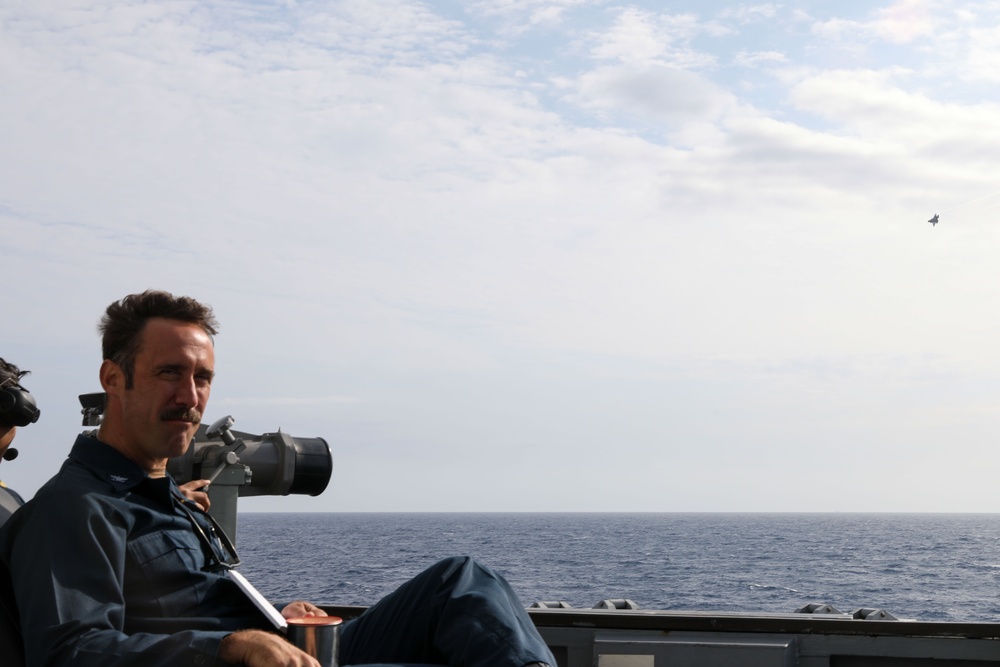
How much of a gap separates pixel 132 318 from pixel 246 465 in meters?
2.03

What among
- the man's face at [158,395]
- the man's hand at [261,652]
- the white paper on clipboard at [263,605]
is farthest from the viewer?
the man's face at [158,395]

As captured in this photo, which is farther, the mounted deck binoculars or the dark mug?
the mounted deck binoculars

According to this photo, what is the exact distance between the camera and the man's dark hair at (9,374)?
318 cm

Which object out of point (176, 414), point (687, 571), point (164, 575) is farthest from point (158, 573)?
point (687, 571)

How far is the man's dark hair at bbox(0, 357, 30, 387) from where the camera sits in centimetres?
318

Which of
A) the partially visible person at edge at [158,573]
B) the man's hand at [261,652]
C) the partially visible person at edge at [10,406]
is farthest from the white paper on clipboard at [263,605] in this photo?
the partially visible person at edge at [10,406]

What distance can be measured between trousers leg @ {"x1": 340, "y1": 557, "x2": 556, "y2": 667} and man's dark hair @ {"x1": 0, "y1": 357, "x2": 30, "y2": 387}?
4.05ft

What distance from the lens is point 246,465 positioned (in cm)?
452

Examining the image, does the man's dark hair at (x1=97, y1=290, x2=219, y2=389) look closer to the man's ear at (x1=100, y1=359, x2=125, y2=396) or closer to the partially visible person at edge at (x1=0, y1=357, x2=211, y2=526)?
the man's ear at (x1=100, y1=359, x2=125, y2=396)

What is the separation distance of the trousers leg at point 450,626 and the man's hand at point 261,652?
0.33 meters

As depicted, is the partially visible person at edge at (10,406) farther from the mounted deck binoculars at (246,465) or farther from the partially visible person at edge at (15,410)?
the mounted deck binoculars at (246,465)

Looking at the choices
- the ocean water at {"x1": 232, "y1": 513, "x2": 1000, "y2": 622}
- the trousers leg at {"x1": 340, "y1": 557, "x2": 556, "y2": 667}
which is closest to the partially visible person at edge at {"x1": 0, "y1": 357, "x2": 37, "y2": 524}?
the trousers leg at {"x1": 340, "y1": 557, "x2": 556, "y2": 667}

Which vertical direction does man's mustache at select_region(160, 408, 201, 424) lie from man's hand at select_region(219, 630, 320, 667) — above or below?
above

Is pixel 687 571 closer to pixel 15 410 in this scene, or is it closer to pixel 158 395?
pixel 15 410
